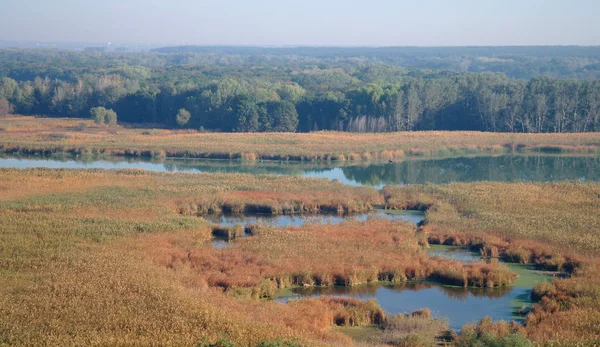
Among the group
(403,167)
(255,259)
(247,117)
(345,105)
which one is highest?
(345,105)

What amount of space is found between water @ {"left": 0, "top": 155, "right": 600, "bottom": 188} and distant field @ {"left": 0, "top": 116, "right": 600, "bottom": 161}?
1373mm

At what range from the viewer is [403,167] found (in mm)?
37156

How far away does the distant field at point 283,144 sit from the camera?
40.2m

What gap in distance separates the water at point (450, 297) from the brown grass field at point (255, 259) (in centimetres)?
36

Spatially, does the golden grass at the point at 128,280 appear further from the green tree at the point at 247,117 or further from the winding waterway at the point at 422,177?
the green tree at the point at 247,117

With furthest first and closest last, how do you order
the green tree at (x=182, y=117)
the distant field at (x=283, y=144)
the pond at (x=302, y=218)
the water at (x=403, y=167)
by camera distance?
the green tree at (x=182, y=117)
the distant field at (x=283, y=144)
the water at (x=403, y=167)
the pond at (x=302, y=218)

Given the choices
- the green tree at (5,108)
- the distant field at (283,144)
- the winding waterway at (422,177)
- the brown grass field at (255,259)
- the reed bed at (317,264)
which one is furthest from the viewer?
the green tree at (5,108)

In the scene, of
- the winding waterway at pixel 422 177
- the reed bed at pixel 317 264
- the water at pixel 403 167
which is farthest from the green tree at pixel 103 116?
the reed bed at pixel 317 264

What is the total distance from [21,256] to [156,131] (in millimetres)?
34559

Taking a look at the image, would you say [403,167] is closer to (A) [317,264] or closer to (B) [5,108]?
(A) [317,264]

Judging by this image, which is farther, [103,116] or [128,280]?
[103,116]

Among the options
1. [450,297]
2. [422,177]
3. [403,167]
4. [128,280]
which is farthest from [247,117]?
[128,280]

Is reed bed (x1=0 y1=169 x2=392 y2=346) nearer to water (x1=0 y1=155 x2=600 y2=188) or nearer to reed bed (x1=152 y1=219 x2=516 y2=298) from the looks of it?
reed bed (x1=152 y1=219 x2=516 y2=298)

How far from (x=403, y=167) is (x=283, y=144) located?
9085mm
